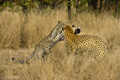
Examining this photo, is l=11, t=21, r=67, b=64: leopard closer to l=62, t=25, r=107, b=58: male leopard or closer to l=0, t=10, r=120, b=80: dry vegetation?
l=0, t=10, r=120, b=80: dry vegetation

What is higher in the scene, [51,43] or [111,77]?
[51,43]

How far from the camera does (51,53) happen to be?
5285 mm

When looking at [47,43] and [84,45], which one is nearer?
[84,45]

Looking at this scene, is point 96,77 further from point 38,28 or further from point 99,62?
point 38,28

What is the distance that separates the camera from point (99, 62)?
4.20 metres

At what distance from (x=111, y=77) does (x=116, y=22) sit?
4847mm

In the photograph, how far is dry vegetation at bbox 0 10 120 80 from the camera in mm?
3945

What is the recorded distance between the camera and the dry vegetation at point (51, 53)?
3945 mm

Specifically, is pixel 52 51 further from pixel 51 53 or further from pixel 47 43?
pixel 47 43

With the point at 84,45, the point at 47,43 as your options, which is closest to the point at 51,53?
the point at 47,43

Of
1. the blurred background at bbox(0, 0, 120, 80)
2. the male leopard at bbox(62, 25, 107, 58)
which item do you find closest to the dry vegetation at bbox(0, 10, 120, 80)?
the blurred background at bbox(0, 0, 120, 80)

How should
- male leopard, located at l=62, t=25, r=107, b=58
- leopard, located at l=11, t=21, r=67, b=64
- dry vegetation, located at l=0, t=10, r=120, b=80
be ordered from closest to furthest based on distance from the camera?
1. dry vegetation, located at l=0, t=10, r=120, b=80
2. male leopard, located at l=62, t=25, r=107, b=58
3. leopard, located at l=11, t=21, r=67, b=64

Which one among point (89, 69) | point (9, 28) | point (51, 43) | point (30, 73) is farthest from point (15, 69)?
point (9, 28)

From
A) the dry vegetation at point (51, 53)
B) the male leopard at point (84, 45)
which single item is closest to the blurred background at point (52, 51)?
Result: the dry vegetation at point (51, 53)
